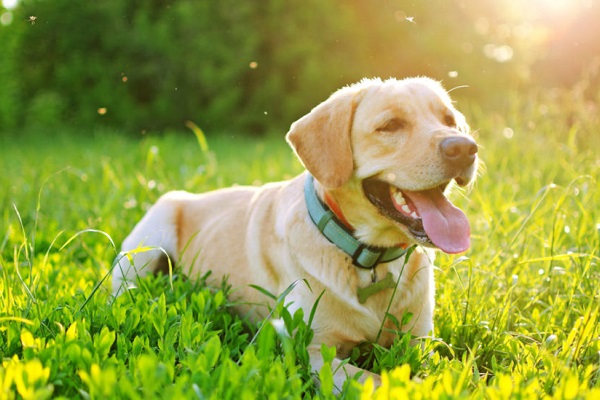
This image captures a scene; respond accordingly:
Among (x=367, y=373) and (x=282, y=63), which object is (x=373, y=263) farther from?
(x=282, y=63)

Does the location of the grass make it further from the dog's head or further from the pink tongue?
the dog's head

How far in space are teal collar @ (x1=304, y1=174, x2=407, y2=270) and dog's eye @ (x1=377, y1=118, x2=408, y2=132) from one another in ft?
1.33

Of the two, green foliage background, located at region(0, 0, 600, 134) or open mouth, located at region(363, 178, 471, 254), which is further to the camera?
green foliage background, located at region(0, 0, 600, 134)

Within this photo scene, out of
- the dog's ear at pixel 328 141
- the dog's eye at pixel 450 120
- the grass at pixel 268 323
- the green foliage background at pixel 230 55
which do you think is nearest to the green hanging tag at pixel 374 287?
the grass at pixel 268 323

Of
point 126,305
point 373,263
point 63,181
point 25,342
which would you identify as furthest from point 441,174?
point 63,181

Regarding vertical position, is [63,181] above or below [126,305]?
below

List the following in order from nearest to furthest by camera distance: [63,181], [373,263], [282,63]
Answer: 1. [373,263]
2. [63,181]
3. [282,63]

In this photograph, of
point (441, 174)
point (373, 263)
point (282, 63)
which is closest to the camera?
point (441, 174)

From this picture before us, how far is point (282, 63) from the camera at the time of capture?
501 inches

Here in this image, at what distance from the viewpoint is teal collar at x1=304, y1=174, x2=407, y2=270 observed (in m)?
2.75

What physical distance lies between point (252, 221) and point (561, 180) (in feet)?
10.8

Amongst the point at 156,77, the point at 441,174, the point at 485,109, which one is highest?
the point at 441,174

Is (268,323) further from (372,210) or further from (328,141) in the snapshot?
(328,141)

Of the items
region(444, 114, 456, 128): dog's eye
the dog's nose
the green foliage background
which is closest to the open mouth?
the dog's nose
